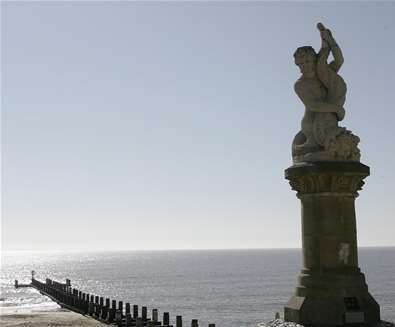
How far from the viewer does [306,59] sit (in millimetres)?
9719

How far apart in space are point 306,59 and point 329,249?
3.07 meters

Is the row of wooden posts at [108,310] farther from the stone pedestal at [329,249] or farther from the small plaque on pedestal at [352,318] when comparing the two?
the small plaque on pedestal at [352,318]

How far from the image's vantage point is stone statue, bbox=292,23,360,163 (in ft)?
30.8

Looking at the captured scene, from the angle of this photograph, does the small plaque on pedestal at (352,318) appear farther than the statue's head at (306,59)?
No

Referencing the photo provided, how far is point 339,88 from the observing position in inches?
384

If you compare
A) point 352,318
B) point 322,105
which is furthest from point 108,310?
point 322,105

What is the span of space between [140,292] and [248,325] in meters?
42.1

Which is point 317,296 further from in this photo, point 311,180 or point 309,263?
point 311,180

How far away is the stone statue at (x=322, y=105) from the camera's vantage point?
9375 millimetres

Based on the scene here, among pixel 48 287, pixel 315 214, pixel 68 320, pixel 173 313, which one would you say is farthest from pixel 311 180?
pixel 48 287

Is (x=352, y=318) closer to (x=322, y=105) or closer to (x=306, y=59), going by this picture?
(x=322, y=105)

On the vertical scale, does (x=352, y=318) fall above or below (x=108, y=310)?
above

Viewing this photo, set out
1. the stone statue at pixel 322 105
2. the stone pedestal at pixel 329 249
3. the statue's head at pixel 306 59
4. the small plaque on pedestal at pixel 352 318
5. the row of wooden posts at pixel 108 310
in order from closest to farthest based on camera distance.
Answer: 1. the small plaque on pedestal at pixel 352 318
2. the stone pedestal at pixel 329 249
3. the stone statue at pixel 322 105
4. the statue's head at pixel 306 59
5. the row of wooden posts at pixel 108 310

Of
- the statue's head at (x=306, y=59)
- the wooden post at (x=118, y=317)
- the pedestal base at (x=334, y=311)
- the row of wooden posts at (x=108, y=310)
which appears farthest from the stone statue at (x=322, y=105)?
the wooden post at (x=118, y=317)
